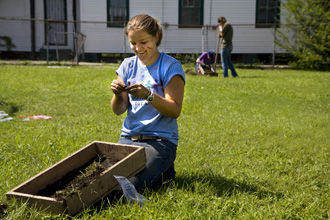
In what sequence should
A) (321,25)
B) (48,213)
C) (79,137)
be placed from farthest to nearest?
(321,25)
(79,137)
(48,213)

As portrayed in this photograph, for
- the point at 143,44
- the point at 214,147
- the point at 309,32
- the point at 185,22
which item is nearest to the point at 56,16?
the point at 185,22

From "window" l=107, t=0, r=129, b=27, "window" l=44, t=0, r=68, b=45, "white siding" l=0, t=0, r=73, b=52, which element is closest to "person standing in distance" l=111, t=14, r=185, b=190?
"window" l=107, t=0, r=129, b=27

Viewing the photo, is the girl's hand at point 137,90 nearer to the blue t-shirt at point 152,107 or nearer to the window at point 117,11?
the blue t-shirt at point 152,107

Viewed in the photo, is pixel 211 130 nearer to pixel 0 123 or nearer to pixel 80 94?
pixel 0 123

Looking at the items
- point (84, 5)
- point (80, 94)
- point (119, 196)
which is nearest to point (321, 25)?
point (84, 5)

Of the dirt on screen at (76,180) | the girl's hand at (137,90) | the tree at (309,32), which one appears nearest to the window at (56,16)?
the tree at (309,32)

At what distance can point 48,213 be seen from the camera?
274 cm

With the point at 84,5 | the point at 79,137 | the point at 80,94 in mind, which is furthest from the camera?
the point at 84,5

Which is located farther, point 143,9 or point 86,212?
point 143,9

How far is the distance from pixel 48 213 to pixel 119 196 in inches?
24.0

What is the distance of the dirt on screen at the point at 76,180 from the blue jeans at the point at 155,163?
0.91 feet

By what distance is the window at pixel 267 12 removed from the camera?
20.9m

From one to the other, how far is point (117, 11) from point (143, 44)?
59.1 ft

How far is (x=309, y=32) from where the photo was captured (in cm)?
1925
